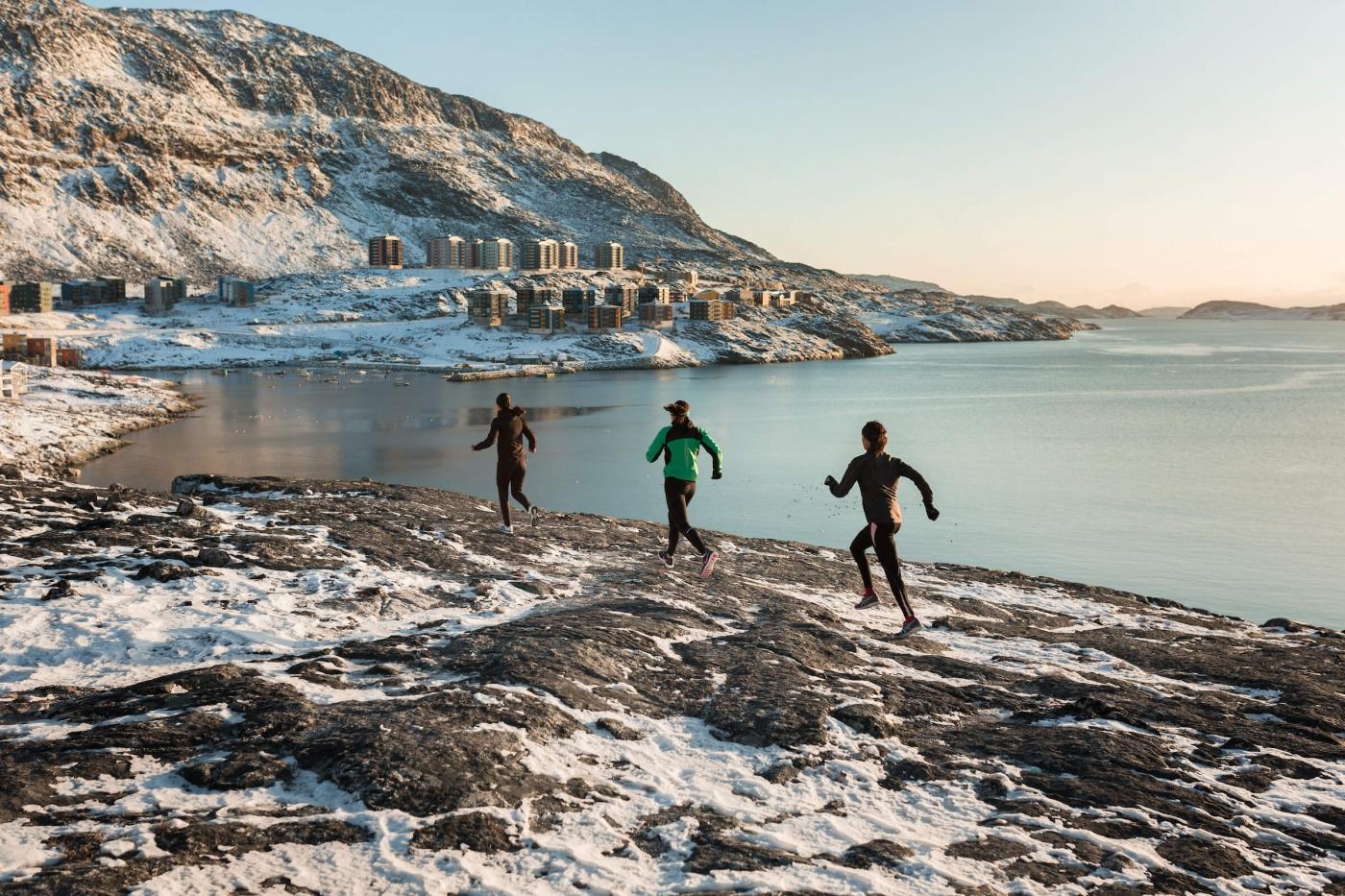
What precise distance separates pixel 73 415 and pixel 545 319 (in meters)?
101

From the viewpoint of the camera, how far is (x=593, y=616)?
33.4 ft

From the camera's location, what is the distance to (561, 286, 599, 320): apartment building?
154 metres

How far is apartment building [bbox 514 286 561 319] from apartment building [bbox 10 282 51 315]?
6714 cm

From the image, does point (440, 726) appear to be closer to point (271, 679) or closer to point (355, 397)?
point (271, 679)

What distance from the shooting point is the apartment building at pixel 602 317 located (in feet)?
486

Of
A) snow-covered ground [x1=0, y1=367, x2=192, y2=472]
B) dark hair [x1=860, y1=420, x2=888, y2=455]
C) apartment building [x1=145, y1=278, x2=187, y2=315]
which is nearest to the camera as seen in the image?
dark hair [x1=860, y1=420, x2=888, y2=455]

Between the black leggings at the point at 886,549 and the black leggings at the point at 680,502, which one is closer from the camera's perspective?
the black leggings at the point at 886,549

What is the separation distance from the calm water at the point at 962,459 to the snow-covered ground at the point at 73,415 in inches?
65.8

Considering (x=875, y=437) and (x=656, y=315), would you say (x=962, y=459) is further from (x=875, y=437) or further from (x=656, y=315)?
(x=656, y=315)

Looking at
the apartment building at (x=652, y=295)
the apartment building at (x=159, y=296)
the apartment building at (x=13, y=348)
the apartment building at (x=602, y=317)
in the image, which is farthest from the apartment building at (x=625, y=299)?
the apartment building at (x=13, y=348)

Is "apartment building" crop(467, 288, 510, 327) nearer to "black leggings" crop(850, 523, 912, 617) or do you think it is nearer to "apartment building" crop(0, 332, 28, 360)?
"apartment building" crop(0, 332, 28, 360)

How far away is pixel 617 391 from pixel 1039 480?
186 feet

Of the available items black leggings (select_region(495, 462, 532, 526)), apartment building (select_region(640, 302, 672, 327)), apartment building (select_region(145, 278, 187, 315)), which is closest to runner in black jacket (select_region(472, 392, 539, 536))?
black leggings (select_region(495, 462, 532, 526))

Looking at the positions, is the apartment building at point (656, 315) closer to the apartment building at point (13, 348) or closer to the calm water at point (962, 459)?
the calm water at point (962, 459)
